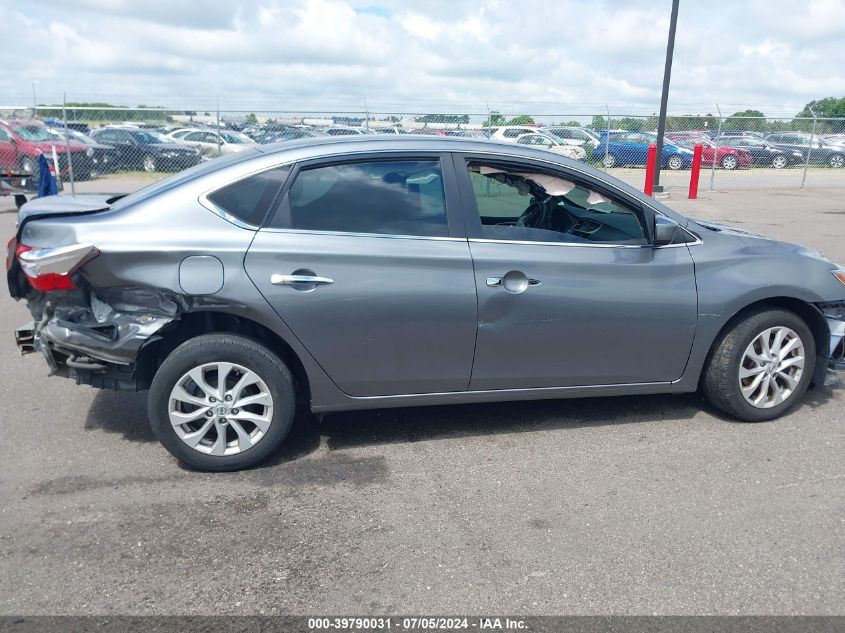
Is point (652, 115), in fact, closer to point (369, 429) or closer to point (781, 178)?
point (781, 178)

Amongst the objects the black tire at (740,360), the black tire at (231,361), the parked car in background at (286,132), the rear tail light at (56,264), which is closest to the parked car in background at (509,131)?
the parked car in background at (286,132)

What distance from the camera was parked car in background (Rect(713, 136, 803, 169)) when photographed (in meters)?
24.8

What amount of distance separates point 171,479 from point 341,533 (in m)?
1.06

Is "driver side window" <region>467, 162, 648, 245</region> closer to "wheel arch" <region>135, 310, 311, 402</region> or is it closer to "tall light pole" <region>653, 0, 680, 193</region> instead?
"wheel arch" <region>135, 310, 311, 402</region>

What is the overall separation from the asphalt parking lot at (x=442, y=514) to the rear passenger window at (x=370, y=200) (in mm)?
1247

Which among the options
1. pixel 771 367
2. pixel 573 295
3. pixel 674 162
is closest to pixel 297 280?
pixel 573 295

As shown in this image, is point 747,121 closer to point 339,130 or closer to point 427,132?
point 427,132

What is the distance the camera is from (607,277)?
432 centimetres

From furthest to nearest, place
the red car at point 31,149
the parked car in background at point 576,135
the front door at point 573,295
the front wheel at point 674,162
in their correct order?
the front wheel at point 674,162 < the parked car in background at point 576,135 < the red car at point 31,149 < the front door at point 573,295

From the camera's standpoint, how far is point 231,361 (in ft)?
12.9

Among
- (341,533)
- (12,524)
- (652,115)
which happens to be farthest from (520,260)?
(652,115)

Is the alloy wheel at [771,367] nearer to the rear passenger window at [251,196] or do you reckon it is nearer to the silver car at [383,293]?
the silver car at [383,293]

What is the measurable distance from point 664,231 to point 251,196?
226 centimetres

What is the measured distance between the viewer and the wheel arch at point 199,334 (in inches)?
158
